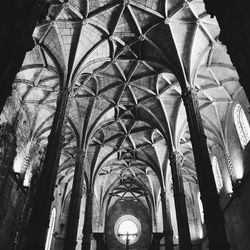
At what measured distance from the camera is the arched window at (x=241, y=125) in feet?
61.2

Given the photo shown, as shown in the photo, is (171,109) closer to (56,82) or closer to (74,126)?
(74,126)

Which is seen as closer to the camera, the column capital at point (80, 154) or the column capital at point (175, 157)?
the column capital at point (80, 154)

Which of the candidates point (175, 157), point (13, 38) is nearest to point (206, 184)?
point (175, 157)

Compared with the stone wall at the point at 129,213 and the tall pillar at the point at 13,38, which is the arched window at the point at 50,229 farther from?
the tall pillar at the point at 13,38

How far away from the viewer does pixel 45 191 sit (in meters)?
11.5

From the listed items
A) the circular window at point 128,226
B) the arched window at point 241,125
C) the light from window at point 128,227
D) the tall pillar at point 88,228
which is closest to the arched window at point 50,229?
the tall pillar at point 88,228

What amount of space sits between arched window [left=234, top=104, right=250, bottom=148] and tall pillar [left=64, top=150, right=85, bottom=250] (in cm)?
1176

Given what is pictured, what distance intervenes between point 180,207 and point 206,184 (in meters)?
6.45

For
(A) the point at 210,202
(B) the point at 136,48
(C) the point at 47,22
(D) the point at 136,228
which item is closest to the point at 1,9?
(A) the point at 210,202

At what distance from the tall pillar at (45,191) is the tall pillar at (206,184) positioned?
6699mm

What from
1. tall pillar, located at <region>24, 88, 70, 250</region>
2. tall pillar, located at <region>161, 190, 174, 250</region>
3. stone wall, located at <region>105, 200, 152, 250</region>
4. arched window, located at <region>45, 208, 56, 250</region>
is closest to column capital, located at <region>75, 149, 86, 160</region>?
tall pillar, located at <region>24, 88, 70, 250</region>

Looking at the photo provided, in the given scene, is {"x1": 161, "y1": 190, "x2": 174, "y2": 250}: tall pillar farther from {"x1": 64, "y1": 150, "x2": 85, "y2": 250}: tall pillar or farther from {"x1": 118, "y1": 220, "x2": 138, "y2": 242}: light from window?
{"x1": 118, "y1": 220, "x2": 138, "y2": 242}: light from window

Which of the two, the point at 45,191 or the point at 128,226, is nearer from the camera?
the point at 45,191

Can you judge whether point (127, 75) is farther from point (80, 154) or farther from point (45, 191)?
point (45, 191)
